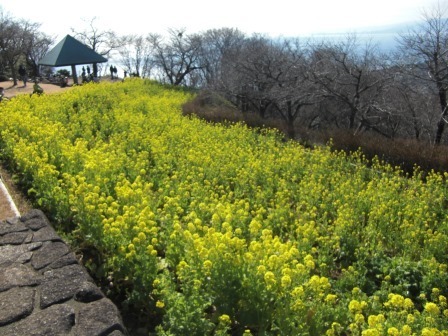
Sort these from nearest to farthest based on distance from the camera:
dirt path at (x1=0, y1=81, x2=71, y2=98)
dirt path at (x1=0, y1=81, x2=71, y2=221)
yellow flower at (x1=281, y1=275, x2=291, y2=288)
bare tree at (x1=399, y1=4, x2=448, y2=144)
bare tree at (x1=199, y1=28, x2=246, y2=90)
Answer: yellow flower at (x1=281, y1=275, x2=291, y2=288) → dirt path at (x1=0, y1=81, x2=71, y2=221) → bare tree at (x1=399, y1=4, x2=448, y2=144) → dirt path at (x1=0, y1=81, x2=71, y2=98) → bare tree at (x1=199, y1=28, x2=246, y2=90)

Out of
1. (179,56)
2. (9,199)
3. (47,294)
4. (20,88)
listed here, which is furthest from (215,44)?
(47,294)

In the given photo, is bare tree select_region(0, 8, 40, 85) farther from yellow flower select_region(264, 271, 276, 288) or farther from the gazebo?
yellow flower select_region(264, 271, 276, 288)

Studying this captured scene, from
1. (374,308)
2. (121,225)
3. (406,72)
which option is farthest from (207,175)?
(406,72)

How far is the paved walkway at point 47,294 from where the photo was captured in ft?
11.4

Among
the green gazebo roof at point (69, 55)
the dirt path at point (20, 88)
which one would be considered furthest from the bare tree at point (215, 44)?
the dirt path at point (20, 88)

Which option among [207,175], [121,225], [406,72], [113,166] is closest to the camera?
[121,225]

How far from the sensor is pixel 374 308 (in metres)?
4.30

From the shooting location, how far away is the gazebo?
84.6 feet

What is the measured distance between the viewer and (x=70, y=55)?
26.2m

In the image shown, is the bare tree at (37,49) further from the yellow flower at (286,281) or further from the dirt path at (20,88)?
the yellow flower at (286,281)

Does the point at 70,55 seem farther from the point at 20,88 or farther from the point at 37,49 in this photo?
the point at 37,49

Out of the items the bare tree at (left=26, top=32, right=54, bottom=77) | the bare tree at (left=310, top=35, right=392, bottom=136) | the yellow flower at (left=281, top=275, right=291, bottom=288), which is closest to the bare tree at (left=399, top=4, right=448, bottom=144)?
the bare tree at (left=310, top=35, right=392, bottom=136)

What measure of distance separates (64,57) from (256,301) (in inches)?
1014

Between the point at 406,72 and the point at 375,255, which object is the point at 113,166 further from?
the point at 406,72
